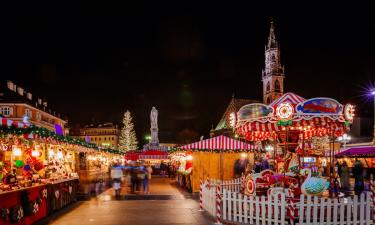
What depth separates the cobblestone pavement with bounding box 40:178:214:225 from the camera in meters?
11.3

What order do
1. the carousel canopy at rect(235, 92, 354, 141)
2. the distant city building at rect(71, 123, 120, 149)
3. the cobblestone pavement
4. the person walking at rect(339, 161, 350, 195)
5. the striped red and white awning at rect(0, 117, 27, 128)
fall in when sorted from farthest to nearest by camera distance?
1. the distant city building at rect(71, 123, 120, 149)
2. the person walking at rect(339, 161, 350, 195)
3. the carousel canopy at rect(235, 92, 354, 141)
4. the striped red and white awning at rect(0, 117, 27, 128)
5. the cobblestone pavement

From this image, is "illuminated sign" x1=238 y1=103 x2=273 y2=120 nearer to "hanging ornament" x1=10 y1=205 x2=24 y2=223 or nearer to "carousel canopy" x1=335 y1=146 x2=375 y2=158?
"hanging ornament" x1=10 y1=205 x2=24 y2=223

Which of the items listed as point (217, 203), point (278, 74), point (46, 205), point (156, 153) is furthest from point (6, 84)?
point (278, 74)

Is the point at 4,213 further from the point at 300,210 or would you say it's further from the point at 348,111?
the point at 348,111

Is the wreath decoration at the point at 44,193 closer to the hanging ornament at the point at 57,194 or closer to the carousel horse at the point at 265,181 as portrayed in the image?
the hanging ornament at the point at 57,194

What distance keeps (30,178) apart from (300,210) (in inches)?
326

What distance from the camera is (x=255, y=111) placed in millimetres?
13477

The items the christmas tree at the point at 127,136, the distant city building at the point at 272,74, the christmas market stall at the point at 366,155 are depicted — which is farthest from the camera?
the distant city building at the point at 272,74

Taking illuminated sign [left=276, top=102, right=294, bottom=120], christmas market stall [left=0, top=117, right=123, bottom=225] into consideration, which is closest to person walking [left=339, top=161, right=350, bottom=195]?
illuminated sign [left=276, top=102, right=294, bottom=120]

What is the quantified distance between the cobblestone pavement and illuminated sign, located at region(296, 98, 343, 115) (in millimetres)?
4347

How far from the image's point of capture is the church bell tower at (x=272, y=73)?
289ft

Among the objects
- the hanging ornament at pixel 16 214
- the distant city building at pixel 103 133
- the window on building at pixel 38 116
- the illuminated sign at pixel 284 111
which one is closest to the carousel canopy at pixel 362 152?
the illuminated sign at pixel 284 111

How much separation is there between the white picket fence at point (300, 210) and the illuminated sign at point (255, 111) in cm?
313

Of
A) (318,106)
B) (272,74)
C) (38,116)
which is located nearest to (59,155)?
(318,106)
